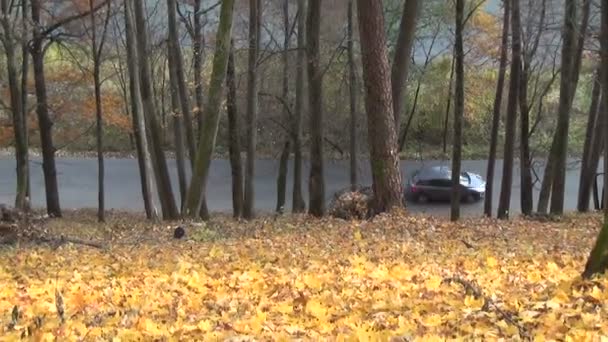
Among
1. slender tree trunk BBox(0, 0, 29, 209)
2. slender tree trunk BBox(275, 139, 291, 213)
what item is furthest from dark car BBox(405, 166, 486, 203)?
slender tree trunk BBox(0, 0, 29, 209)

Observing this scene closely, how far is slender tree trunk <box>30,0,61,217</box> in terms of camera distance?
20.7 meters

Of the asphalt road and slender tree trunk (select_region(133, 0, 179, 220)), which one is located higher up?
slender tree trunk (select_region(133, 0, 179, 220))

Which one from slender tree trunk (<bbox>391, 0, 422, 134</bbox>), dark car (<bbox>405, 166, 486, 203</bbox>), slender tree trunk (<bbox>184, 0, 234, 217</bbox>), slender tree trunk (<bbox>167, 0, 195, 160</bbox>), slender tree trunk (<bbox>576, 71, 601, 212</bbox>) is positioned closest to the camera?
slender tree trunk (<bbox>184, 0, 234, 217</bbox>)

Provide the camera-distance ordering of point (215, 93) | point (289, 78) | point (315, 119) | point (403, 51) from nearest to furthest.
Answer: point (215, 93) < point (403, 51) < point (315, 119) < point (289, 78)

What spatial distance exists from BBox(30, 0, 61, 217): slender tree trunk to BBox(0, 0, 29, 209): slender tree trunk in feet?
4.64

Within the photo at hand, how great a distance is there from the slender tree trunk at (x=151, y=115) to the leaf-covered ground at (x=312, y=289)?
7971 millimetres

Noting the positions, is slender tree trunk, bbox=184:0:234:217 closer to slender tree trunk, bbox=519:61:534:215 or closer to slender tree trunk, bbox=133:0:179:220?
slender tree trunk, bbox=133:0:179:220

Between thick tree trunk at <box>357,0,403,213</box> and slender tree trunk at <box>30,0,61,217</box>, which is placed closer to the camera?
thick tree trunk at <box>357,0,403,213</box>

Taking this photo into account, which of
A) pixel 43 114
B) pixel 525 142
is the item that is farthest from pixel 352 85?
pixel 43 114

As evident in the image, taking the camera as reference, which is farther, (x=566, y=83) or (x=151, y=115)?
(x=566, y=83)

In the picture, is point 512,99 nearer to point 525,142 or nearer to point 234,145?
point 525,142

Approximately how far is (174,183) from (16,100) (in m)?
18.5

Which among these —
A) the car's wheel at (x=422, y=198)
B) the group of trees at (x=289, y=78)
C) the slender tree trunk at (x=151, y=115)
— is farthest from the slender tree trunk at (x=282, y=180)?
the car's wheel at (x=422, y=198)

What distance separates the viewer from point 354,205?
14.0 meters
